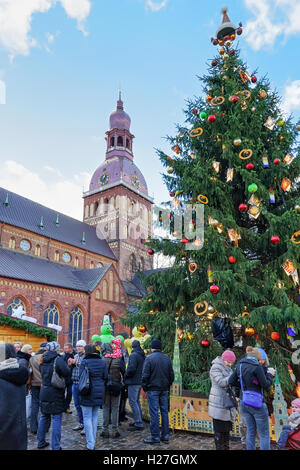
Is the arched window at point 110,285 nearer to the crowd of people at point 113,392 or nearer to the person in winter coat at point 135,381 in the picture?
the crowd of people at point 113,392

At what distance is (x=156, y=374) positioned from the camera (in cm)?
590

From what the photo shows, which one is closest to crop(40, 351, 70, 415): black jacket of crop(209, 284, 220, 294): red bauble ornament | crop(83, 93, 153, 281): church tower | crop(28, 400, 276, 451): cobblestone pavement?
crop(28, 400, 276, 451): cobblestone pavement

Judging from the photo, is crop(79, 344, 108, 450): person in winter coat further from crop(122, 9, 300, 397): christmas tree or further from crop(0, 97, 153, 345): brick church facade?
crop(0, 97, 153, 345): brick church facade

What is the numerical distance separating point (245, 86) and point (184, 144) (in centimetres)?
245

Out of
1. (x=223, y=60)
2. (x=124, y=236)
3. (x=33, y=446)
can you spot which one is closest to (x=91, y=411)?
(x=33, y=446)

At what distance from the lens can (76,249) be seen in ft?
108

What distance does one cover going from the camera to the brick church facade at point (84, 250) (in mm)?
23234

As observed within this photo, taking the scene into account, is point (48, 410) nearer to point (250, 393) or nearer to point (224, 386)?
point (224, 386)

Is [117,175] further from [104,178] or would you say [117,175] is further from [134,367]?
[134,367]

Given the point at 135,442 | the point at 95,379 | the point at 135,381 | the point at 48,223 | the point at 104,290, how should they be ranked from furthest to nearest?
the point at 48,223, the point at 104,290, the point at 135,381, the point at 135,442, the point at 95,379

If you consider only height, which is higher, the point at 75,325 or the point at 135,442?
the point at 75,325

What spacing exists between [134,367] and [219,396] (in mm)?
2537

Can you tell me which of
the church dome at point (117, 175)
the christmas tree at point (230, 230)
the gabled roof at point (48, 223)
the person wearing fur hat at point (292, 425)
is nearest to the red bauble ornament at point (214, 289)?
the christmas tree at point (230, 230)

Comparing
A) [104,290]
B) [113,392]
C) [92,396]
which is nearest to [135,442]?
[113,392]
